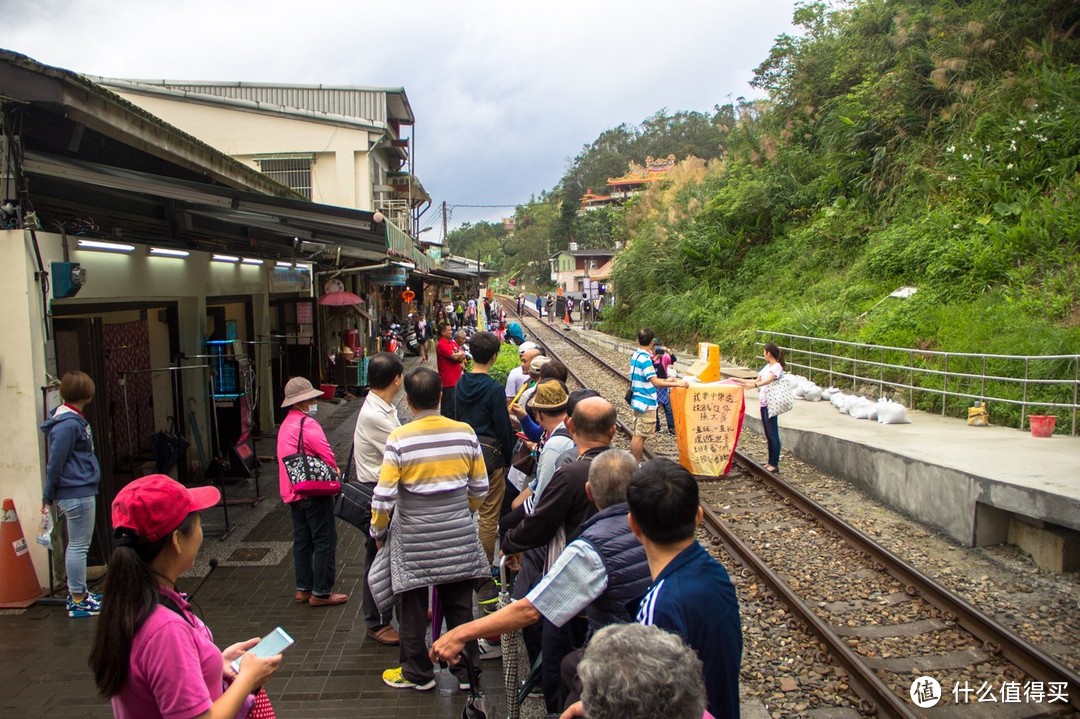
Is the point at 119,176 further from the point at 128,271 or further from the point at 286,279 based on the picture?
the point at 286,279

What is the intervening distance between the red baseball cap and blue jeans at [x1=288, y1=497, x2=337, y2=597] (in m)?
3.13

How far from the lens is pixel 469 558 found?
13.9 feet

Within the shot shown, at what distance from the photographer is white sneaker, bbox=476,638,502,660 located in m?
4.94

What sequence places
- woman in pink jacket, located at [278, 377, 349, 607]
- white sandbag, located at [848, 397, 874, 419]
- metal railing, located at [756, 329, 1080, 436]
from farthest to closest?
1. white sandbag, located at [848, 397, 874, 419]
2. metal railing, located at [756, 329, 1080, 436]
3. woman in pink jacket, located at [278, 377, 349, 607]

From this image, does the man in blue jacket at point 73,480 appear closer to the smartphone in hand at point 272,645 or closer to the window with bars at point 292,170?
the smartphone in hand at point 272,645

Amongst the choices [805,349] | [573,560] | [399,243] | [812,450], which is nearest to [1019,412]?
[812,450]

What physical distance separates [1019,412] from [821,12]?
77.3 feet

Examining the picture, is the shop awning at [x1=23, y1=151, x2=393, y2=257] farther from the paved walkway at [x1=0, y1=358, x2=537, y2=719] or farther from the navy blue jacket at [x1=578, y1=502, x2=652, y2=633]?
the navy blue jacket at [x1=578, y1=502, x2=652, y2=633]

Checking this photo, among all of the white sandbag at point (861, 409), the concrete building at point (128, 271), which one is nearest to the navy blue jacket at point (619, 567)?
the concrete building at point (128, 271)

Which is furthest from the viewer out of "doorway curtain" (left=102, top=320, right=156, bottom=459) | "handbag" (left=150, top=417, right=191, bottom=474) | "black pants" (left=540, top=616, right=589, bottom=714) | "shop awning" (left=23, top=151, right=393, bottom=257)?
"doorway curtain" (left=102, top=320, right=156, bottom=459)

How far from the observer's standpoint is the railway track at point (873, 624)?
4.59 m

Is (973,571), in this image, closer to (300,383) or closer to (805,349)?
(300,383)

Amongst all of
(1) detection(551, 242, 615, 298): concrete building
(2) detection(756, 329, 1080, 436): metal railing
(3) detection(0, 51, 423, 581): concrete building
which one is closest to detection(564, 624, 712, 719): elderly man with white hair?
(3) detection(0, 51, 423, 581): concrete building

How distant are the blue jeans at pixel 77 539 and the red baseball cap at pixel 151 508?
11.9ft
